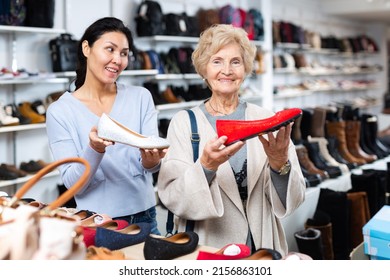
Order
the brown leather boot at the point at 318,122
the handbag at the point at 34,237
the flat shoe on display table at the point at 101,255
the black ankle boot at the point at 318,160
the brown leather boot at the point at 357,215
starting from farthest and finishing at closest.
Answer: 1. the brown leather boot at the point at 318,122
2. the black ankle boot at the point at 318,160
3. the brown leather boot at the point at 357,215
4. the flat shoe on display table at the point at 101,255
5. the handbag at the point at 34,237

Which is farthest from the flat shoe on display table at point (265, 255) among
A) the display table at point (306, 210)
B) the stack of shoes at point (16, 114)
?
the stack of shoes at point (16, 114)

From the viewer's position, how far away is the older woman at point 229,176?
63.6 inches

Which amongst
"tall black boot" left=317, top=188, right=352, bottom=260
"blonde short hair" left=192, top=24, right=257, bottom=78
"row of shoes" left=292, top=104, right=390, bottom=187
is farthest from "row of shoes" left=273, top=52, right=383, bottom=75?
"blonde short hair" left=192, top=24, right=257, bottom=78

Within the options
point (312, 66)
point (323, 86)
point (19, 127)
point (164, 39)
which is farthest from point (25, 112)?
point (323, 86)

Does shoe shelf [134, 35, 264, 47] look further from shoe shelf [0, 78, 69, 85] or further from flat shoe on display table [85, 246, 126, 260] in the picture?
flat shoe on display table [85, 246, 126, 260]

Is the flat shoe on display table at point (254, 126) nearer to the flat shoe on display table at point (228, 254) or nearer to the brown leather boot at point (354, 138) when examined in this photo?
the flat shoe on display table at point (228, 254)

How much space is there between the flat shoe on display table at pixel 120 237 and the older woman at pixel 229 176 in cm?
28

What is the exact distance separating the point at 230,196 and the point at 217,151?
25 centimetres

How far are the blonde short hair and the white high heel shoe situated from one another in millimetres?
374

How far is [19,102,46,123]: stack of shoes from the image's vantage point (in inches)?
158

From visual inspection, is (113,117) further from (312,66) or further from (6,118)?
(312,66)

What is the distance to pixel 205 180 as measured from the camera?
5.20 feet
